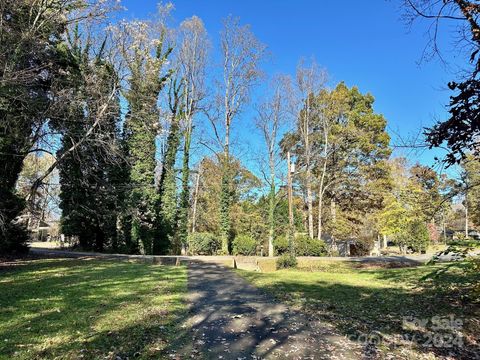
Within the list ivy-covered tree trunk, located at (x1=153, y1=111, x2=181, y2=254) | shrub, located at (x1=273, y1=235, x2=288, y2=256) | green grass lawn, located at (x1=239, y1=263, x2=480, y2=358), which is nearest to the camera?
green grass lawn, located at (x1=239, y1=263, x2=480, y2=358)

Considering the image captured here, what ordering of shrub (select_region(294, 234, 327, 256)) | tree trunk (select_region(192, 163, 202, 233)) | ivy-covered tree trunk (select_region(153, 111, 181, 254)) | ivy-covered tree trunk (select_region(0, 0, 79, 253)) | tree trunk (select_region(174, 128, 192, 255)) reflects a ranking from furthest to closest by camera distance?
1. tree trunk (select_region(192, 163, 202, 233))
2. tree trunk (select_region(174, 128, 192, 255))
3. ivy-covered tree trunk (select_region(153, 111, 181, 254))
4. shrub (select_region(294, 234, 327, 256))
5. ivy-covered tree trunk (select_region(0, 0, 79, 253))

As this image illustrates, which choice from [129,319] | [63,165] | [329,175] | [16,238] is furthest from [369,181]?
[129,319]

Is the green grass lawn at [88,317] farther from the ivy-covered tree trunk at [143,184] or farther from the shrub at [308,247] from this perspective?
the shrub at [308,247]

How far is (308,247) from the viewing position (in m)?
22.1

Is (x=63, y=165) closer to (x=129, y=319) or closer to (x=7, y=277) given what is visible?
(x=7, y=277)

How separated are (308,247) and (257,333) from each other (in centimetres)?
1764

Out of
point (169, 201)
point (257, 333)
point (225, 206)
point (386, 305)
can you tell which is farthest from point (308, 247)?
point (257, 333)

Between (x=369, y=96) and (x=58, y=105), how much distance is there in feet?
87.8

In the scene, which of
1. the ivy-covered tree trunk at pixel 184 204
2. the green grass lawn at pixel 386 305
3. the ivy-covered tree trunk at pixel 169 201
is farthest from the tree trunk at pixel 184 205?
the green grass lawn at pixel 386 305

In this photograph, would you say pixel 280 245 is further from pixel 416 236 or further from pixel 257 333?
pixel 257 333

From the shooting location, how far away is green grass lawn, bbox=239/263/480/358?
490cm

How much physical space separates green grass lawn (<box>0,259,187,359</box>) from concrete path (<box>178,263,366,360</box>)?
1.26 ft

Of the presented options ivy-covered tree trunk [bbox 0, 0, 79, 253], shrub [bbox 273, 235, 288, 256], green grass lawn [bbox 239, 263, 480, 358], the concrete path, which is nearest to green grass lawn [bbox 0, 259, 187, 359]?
the concrete path

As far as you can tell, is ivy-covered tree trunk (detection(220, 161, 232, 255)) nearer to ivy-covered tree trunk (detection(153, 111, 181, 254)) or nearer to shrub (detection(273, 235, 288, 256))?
ivy-covered tree trunk (detection(153, 111, 181, 254))
